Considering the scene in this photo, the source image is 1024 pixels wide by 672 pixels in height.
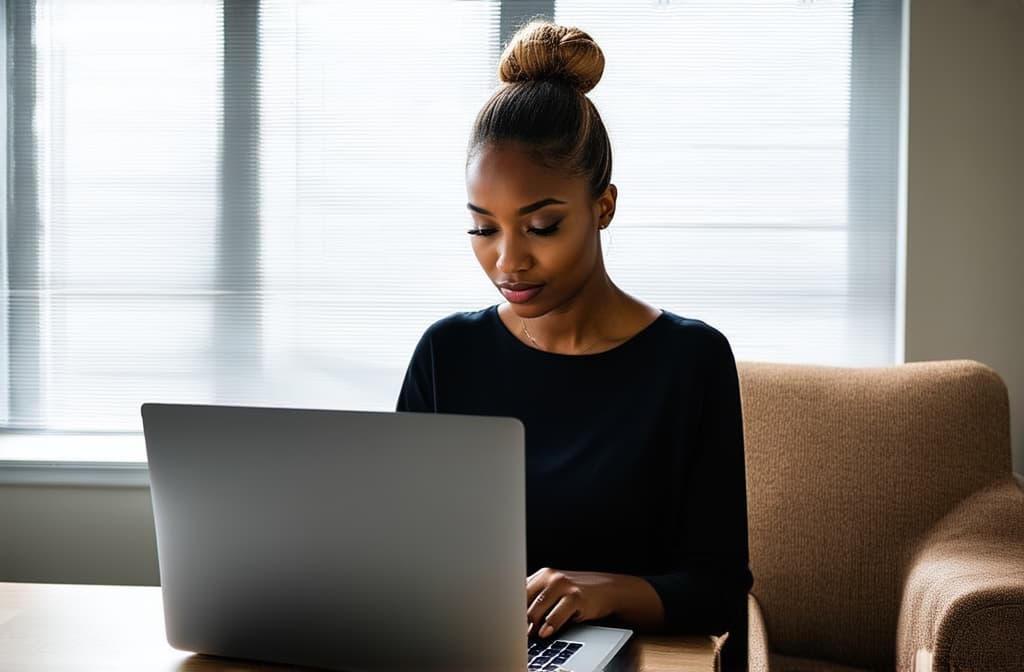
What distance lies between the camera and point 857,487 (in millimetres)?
2006

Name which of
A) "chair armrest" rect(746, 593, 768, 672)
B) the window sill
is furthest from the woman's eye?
the window sill

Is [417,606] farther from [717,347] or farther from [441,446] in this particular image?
[717,347]

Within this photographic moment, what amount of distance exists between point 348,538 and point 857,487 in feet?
4.61

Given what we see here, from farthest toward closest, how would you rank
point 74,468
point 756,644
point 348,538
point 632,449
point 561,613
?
point 74,468 < point 756,644 < point 632,449 < point 561,613 < point 348,538

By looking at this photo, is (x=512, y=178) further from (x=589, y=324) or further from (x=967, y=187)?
(x=967, y=187)

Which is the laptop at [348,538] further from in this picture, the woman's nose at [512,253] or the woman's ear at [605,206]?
the woman's ear at [605,206]

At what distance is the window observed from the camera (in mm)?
2555

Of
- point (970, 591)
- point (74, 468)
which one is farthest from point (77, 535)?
point (970, 591)

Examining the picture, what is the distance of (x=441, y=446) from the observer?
819mm

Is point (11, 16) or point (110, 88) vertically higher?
point (11, 16)

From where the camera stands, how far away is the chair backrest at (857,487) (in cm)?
197

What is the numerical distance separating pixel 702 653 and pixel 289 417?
46 cm

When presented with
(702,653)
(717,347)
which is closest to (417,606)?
(702,653)

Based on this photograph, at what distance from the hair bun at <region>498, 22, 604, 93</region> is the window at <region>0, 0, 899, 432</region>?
1.29 metres
